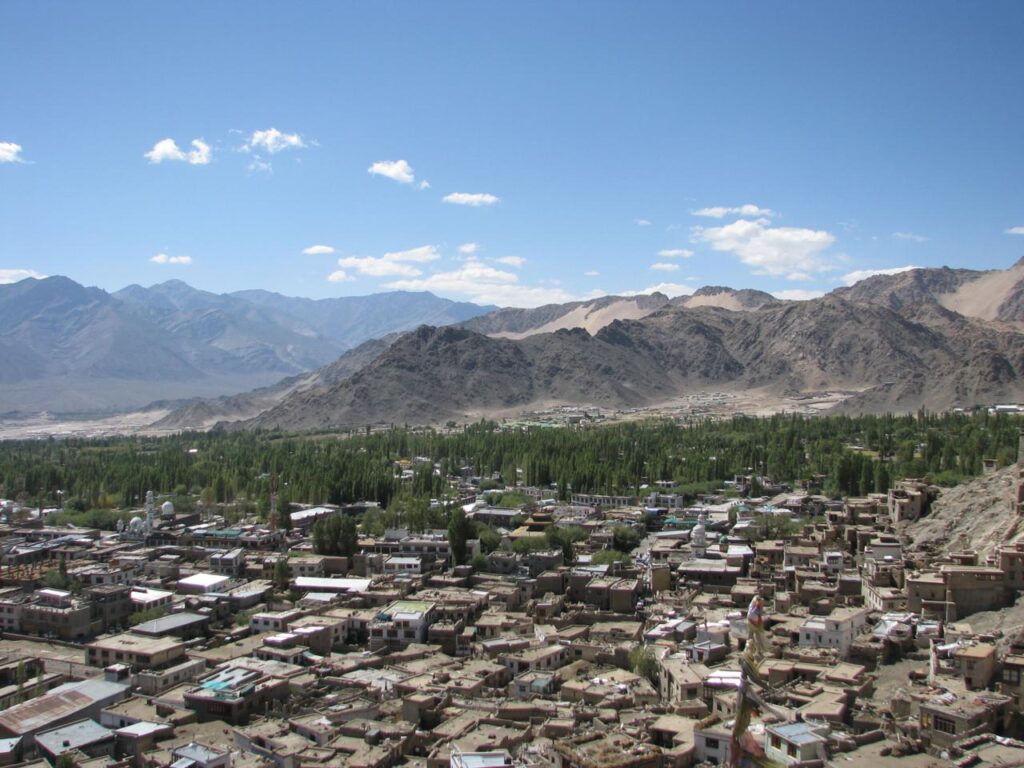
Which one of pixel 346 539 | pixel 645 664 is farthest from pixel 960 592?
pixel 346 539

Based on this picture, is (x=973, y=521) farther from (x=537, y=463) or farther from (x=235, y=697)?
(x=537, y=463)

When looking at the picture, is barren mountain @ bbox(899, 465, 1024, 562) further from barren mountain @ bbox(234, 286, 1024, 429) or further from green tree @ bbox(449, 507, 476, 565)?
barren mountain @ bbox(234, 286, 1024, 429)

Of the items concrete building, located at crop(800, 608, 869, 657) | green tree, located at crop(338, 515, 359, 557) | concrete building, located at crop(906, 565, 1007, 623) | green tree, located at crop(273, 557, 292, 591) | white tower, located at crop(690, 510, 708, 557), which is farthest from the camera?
green tree, located at crop(338, 515, 359, 557)

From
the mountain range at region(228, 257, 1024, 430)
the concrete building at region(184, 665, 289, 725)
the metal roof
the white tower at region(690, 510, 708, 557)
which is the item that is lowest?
the metal roof

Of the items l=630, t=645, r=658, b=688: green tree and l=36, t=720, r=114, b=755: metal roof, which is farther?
l=630, t=645, r=658, b=688: green tree

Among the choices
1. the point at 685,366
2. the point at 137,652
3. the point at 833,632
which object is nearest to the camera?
the point at 833,632

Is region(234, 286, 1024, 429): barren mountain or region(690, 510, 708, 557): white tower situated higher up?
region(234, 286, 1024, 429): barren mountain

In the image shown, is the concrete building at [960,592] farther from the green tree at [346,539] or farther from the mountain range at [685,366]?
the mountain range at [685,366]

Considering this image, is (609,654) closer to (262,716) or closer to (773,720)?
(773,720)

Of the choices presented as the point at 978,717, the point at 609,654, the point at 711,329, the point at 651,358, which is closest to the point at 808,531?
the point at 609,654

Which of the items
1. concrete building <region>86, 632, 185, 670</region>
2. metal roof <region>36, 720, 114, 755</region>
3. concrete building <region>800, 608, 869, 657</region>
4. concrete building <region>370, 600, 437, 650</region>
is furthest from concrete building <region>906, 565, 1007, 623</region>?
metal roof <region>36, 720, 114, 755</region>

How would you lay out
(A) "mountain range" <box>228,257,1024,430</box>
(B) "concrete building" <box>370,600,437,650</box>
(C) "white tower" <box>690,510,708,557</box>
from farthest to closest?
(A) "mountain range" <box>228,257,1024,430</box>, (C) "white tower" <box>690,510,708,557</box>, (B) "concrete building" <box>370,600,437,650</box>

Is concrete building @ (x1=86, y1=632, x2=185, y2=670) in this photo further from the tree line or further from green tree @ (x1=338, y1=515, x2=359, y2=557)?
the tree line
